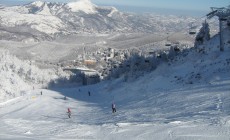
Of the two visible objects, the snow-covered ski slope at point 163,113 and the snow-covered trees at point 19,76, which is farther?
the snow-covered trees at point 19,76

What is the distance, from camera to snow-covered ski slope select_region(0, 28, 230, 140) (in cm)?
2092

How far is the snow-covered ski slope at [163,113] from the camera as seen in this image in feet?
68.6

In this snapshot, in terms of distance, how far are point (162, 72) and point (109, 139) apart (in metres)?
35.3

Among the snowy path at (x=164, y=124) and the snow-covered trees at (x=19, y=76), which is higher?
the snowy path at (x=164, y=124)

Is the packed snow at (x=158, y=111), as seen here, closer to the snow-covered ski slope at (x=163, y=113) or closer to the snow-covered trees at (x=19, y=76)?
the snow-covered ski slope at (x=163, y=113)

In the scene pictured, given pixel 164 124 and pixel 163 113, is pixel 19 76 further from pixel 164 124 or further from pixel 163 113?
pixel 164 124

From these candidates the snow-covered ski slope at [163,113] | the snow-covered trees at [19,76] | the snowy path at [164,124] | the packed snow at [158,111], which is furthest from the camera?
the snow-covered trees at [19,76]

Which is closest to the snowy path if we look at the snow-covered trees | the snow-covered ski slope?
the snow-covered ski slope

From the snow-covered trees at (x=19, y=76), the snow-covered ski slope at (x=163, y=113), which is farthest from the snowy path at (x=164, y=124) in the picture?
the snow-covered trees at (x=19, y=76)

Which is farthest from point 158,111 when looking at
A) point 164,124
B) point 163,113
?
point 164,124

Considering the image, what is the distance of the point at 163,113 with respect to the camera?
28.6 m

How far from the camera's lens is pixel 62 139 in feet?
68.0

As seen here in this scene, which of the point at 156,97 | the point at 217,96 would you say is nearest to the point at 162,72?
the point at 156,97

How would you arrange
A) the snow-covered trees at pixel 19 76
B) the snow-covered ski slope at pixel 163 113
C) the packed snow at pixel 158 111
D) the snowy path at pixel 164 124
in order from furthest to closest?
the snow-covered trees at pixel 19 76, the packed snow at pixel 158 111, the snow-covered ski slope at pixel 163 113, the snowy path at pixel 164 124
